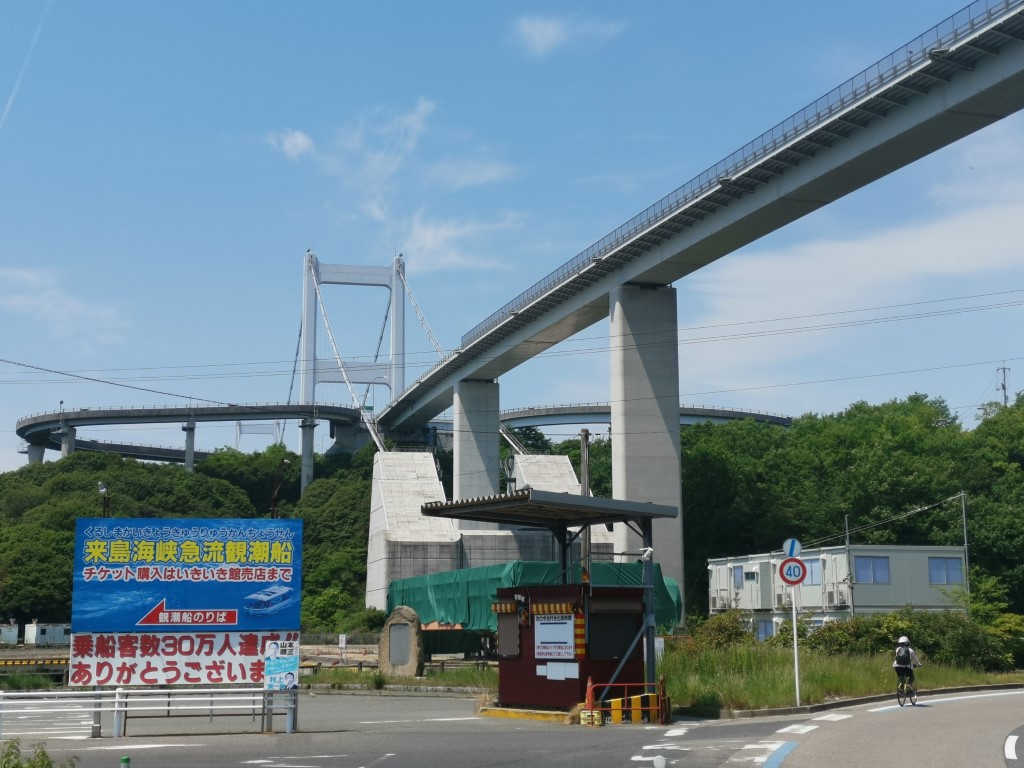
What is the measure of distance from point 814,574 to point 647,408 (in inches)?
597

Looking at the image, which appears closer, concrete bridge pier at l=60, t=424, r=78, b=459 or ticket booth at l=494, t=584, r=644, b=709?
ticket booth at l=494, t=584, r=644, b=709

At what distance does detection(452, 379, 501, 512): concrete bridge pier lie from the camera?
265 ft

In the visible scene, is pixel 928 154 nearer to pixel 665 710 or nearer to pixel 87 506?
pixel 665 710

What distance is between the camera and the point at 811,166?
42375 mm

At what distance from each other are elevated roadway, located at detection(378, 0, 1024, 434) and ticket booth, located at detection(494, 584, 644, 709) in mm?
22312

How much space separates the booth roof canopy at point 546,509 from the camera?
20.4 meters

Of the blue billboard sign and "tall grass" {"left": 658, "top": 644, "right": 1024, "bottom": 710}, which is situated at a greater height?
the blue billboard sign

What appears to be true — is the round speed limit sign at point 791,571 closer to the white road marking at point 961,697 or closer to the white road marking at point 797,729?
the white road marking at point 961,697

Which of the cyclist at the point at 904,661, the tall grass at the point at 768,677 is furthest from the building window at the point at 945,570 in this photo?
the cyclist at the point at 904,661

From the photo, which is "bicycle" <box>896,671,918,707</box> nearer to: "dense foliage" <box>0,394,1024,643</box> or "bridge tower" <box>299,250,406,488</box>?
"dense foliage" <box>0,394,1024,643</box>

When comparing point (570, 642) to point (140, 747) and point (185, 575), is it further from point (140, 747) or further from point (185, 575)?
→ point (140, 747)

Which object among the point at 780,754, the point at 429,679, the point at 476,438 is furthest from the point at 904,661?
the point at 476,438

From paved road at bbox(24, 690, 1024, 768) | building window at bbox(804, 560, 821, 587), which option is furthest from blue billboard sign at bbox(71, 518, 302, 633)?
building window at bbox(804, 560, 821, 587)

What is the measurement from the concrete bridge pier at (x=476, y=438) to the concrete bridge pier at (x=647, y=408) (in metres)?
26.4
